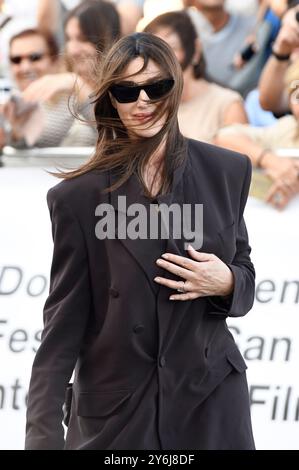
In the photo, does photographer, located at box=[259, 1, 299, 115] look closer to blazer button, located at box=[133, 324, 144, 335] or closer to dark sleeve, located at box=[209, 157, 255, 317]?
dark sleeve, located at box=[209, 157, 255, 317]

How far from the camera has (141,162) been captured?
2.15m

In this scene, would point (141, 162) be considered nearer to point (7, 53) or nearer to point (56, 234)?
point (56, 234)

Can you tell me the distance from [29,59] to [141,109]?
7.52 feet

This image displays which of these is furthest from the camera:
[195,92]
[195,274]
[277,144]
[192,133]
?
[195,92]

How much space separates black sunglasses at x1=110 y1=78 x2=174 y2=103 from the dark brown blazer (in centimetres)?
18

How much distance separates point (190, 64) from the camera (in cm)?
421

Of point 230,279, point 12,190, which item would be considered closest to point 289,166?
point 12,190

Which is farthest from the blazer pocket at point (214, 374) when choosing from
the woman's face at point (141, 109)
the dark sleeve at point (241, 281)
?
the woman's face at point (141, 109)

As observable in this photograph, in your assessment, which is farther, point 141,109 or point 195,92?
point 195,92

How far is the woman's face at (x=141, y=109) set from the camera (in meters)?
2.10

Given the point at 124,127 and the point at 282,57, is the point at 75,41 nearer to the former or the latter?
the point at 282,57

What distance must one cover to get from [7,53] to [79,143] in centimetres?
60

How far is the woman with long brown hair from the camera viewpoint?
210 centimetres

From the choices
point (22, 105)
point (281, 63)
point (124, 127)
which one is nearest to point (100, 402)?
point (124, 127)
